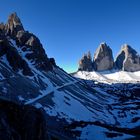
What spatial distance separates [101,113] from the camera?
14488 cm

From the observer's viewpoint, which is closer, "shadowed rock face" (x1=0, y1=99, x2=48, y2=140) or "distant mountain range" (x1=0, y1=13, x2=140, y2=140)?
"shadowed rock face" (x1=0, y1=99, x2=48, y2=140)

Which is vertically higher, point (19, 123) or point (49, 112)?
point (19, 123)

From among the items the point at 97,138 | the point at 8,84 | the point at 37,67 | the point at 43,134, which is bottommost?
the point at 97,138

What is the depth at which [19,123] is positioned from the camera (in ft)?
79.7

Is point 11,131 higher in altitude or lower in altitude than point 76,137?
higher

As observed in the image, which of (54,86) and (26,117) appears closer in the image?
(26,117)

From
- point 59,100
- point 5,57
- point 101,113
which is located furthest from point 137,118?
point 5,57

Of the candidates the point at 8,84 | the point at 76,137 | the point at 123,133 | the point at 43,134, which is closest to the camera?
the point at 43,134

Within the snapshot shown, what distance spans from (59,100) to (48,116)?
32333mm

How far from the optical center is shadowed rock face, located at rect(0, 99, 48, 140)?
22641 mm

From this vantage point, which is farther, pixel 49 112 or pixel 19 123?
pixel 49 112

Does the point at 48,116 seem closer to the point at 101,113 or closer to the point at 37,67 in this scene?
the point at 101,113

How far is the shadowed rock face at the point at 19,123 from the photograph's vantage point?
22641 millimetres

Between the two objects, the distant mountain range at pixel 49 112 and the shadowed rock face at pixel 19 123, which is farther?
the distant mountain range at pixel 49 112
